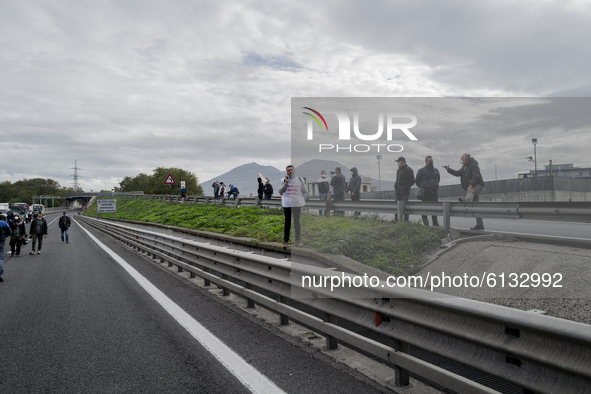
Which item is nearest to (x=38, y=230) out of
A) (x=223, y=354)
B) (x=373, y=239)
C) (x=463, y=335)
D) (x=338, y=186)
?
(x=338, y=186)

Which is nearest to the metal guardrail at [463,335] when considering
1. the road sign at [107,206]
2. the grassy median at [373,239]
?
the grassy median at [373,239]

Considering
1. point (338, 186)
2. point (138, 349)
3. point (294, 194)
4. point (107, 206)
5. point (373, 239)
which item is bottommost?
point (138, 349)

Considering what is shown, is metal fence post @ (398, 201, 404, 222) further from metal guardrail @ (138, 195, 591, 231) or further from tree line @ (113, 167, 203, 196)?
tree line @ (113, 167, 203, 196)

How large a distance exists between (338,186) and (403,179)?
174cm

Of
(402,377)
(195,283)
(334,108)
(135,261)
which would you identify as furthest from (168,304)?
(135,261)

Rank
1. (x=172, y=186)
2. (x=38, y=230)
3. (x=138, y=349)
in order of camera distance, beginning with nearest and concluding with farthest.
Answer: (x=138, y=349) → (x=38, y=230) → (x=172, y=186)

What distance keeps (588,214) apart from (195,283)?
7.13 m

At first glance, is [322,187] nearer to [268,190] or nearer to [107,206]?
[268,190]

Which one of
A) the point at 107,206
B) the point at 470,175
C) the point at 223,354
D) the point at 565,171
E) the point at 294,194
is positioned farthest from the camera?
the point at 107,206

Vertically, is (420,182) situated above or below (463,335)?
above

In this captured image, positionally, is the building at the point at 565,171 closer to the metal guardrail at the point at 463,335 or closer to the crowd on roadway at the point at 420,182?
the crowd on roadway at the point at 420,182

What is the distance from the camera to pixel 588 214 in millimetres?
4312

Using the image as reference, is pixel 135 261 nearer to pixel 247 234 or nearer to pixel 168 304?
pixel 247 234

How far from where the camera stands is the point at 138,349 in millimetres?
4957
